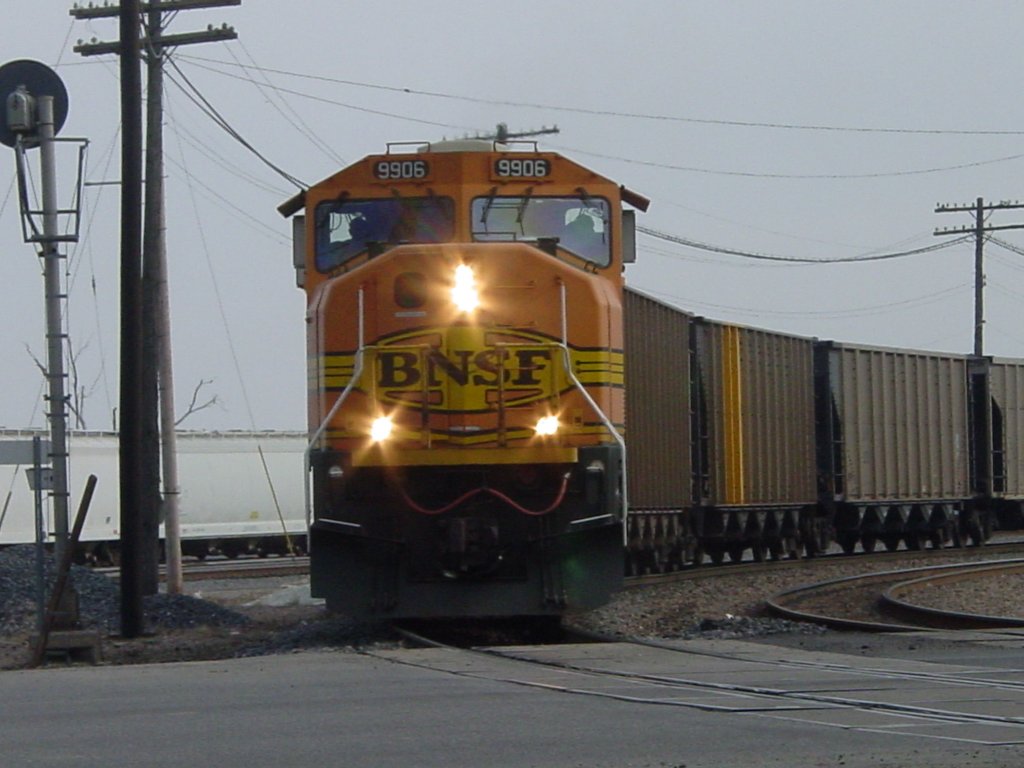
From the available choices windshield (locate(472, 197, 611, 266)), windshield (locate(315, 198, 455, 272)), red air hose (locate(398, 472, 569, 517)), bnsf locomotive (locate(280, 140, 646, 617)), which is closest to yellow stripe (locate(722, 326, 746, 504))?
windshield (locate(472, 197, 611, 266))

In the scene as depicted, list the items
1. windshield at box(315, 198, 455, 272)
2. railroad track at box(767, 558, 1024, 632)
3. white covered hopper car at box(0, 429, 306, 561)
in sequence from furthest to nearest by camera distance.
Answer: white covered hopper car at box(0, 429, 306, 561)
railroad track at box(767, 558, 1024, 632)
windshield at box(315, 198, 455, 272)

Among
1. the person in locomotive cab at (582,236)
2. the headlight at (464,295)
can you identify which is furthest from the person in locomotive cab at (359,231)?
the person in locomotive cab at (582,236)

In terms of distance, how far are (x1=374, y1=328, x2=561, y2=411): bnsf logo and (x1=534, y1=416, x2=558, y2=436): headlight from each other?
0.62 feet

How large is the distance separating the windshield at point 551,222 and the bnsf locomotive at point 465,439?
341 mm

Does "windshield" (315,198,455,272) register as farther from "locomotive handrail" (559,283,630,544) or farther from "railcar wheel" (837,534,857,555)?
"railcar wheel" (837,534,857,555)

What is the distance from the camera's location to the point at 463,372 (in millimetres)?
13523

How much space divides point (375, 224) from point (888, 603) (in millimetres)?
7065

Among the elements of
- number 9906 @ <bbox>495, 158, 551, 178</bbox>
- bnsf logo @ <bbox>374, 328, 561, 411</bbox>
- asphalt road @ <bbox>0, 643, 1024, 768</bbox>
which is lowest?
asphalt road @ <bbox>0, 643, 1024, 768</bbox>

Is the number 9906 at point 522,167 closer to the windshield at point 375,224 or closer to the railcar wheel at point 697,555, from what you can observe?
the windshield at point 375,224

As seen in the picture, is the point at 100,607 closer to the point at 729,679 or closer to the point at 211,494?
the point at 729,679

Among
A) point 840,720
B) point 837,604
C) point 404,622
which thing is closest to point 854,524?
point 837,604

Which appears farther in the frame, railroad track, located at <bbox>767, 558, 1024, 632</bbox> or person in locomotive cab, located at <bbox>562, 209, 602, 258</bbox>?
railroad track, located at <bbox>767, 558, 1024, 632</bbox>

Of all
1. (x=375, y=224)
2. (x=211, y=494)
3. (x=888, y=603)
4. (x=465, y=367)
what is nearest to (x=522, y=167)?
(x=375, y=224)

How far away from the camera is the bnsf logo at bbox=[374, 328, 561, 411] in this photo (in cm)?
1352
